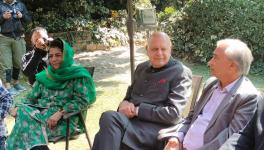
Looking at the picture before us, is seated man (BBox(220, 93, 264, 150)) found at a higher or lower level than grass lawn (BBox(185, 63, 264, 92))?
higher

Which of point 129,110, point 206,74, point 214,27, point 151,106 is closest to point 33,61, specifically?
point 129,110

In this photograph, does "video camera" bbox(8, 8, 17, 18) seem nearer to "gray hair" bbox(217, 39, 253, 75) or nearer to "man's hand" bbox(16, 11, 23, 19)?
"man's hand" bbox(16, 11, 23, 19)

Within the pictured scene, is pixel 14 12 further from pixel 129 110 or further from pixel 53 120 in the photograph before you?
pixel 129 110

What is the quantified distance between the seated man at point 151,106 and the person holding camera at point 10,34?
4705 mm

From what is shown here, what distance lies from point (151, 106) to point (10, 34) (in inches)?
205

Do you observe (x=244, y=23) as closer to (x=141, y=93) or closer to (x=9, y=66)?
(x=9, y=66)

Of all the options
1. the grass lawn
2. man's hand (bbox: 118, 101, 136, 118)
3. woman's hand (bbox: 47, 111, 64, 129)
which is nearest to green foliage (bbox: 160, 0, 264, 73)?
the grass lawn

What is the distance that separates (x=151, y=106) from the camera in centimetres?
381

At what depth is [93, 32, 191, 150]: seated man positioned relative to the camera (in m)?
3.68

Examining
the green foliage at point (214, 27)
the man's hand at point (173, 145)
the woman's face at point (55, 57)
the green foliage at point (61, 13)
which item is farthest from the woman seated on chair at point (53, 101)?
the green foliage at point (61, 13)

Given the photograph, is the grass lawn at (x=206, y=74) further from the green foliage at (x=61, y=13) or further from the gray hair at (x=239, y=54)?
the gray hair at (x=239, y=54)

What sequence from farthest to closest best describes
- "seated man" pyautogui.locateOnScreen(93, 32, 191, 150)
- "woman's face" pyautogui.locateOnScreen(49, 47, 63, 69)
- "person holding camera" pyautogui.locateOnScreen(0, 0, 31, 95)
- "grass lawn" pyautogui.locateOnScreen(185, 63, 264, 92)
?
"grass lawn" pyautogui.locateOnScreen(185, 63, 264, 92) < "person holding camera" pyautogui.locateOnScreen(0, 0, 31, 95) < "woman's face" pyautogui.locateOnScreen(49, 47, 63, 69) < "seated man" pyautogui.locateOnScreen(93, 32, 191, 150)

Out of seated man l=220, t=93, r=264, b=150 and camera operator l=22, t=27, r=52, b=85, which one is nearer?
seated man l=220, t=93, r=264, b=150

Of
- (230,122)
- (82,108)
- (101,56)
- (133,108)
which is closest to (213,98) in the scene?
(230,122)
